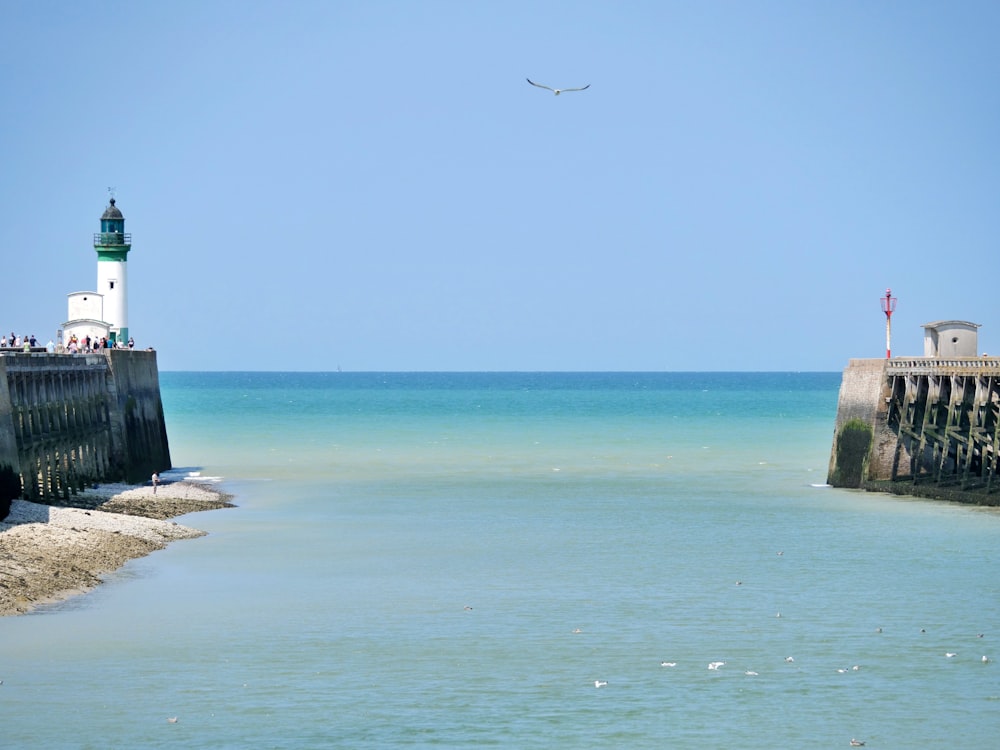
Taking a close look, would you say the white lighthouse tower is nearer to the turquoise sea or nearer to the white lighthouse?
the white lighthouse

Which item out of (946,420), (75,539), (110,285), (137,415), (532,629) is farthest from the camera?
(110,285)

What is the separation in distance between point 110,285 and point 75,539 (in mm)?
34086

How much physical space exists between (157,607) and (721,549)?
1369cm

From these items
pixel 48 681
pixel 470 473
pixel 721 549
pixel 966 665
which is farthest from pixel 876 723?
pixel 470 473

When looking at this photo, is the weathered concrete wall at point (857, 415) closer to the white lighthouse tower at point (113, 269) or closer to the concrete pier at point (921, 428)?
the concrete pier at point (921, 428)

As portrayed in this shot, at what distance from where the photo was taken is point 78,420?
43594mm

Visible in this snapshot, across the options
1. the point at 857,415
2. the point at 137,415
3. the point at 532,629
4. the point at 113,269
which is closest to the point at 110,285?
the point at 113,269

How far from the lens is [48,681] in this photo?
19984mm

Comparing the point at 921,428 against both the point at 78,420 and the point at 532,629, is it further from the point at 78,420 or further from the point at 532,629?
the point at 78,420

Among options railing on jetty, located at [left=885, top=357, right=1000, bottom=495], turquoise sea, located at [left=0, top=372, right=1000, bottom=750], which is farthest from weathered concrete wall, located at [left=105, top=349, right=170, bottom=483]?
railing on jetty, located at [left=885, top=357, right=1000, bottom=495]

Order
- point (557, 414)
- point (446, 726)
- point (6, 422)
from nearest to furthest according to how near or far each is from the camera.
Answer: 1. point (446, 726)
2. point (6, 422)
3. point (557, 414)

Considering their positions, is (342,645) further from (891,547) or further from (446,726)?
(891,547)

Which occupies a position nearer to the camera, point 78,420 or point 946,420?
point 946,420

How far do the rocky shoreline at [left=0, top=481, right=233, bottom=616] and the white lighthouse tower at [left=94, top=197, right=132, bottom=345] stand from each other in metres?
21.6
